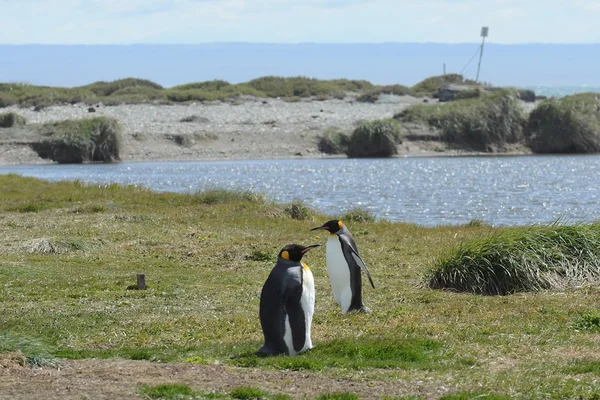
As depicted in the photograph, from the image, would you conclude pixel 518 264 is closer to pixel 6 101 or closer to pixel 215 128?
pixel 215 128

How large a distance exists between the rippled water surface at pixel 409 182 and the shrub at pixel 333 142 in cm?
271

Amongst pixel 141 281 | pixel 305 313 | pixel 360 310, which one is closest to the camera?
pixel 305 313

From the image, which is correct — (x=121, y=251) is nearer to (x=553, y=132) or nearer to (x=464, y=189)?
(x=464, y=189)

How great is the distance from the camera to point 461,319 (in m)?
13.3

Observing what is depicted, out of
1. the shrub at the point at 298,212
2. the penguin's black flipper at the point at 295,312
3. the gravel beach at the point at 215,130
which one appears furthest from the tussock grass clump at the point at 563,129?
the penguin's black flipper at the point at 295,312

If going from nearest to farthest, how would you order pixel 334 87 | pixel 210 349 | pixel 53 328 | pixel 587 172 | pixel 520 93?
pixel 210 349, pixel 53 328, pixel 587 172, pixel 520 93, pixel 334 87

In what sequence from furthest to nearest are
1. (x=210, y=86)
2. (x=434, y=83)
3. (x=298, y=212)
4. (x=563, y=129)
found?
(x=210, y=86) → (x=434, y=83) → (x=563, y=129) → (x=298, y=212)

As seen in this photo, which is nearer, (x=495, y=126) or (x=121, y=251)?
(x=121, y=251)

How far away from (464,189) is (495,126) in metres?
21.7

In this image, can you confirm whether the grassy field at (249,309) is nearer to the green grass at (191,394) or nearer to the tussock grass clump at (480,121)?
the green grass at (191,394)

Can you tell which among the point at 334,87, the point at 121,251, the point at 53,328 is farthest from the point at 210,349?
the point at 334,87

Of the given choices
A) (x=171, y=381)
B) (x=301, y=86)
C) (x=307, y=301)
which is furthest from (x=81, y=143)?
(x=171, y=381)

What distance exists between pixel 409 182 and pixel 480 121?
18.8 metres

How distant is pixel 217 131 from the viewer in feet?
207
